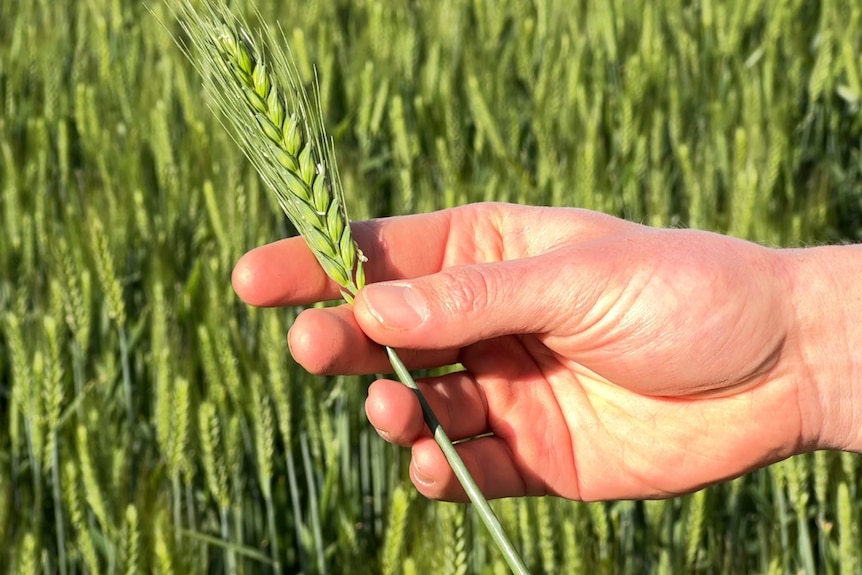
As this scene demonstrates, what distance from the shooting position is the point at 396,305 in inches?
37.3

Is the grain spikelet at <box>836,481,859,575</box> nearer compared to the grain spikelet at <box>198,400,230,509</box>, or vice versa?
the grain spikelet at <box>836,481,859,575</box>

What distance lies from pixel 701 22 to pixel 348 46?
97 centimetres

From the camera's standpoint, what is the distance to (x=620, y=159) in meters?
2.19

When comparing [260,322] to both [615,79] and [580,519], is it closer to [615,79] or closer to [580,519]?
[580,519]

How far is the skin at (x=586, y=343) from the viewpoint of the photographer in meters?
1.02

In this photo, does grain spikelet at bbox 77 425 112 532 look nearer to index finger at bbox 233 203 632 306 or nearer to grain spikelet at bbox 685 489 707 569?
index finger at bbox 233 203 632 306

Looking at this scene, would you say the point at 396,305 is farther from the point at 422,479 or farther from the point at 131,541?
the point at 131,541

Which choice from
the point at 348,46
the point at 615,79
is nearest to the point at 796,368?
the point at 615,79

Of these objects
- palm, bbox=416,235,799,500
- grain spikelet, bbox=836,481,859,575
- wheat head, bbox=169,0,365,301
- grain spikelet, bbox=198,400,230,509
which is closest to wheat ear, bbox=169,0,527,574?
wheat head, bbox=169,0,365,301

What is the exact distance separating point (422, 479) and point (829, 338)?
471 mm

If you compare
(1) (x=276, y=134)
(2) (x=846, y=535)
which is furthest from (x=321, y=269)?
(2) (x=846, y=535)

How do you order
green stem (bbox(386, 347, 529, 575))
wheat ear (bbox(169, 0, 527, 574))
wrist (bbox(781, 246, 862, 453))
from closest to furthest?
green stem (bbox(386, 347, 529, 575)), wheat ear (bbox(169, 0, 527, 574)), wrist (bbox(781, 246, 862, 453))

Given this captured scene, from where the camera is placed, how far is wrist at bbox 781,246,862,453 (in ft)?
3.87

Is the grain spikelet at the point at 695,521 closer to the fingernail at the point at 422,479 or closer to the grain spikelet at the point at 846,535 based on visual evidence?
the grain spikelet at the point at 846,535
